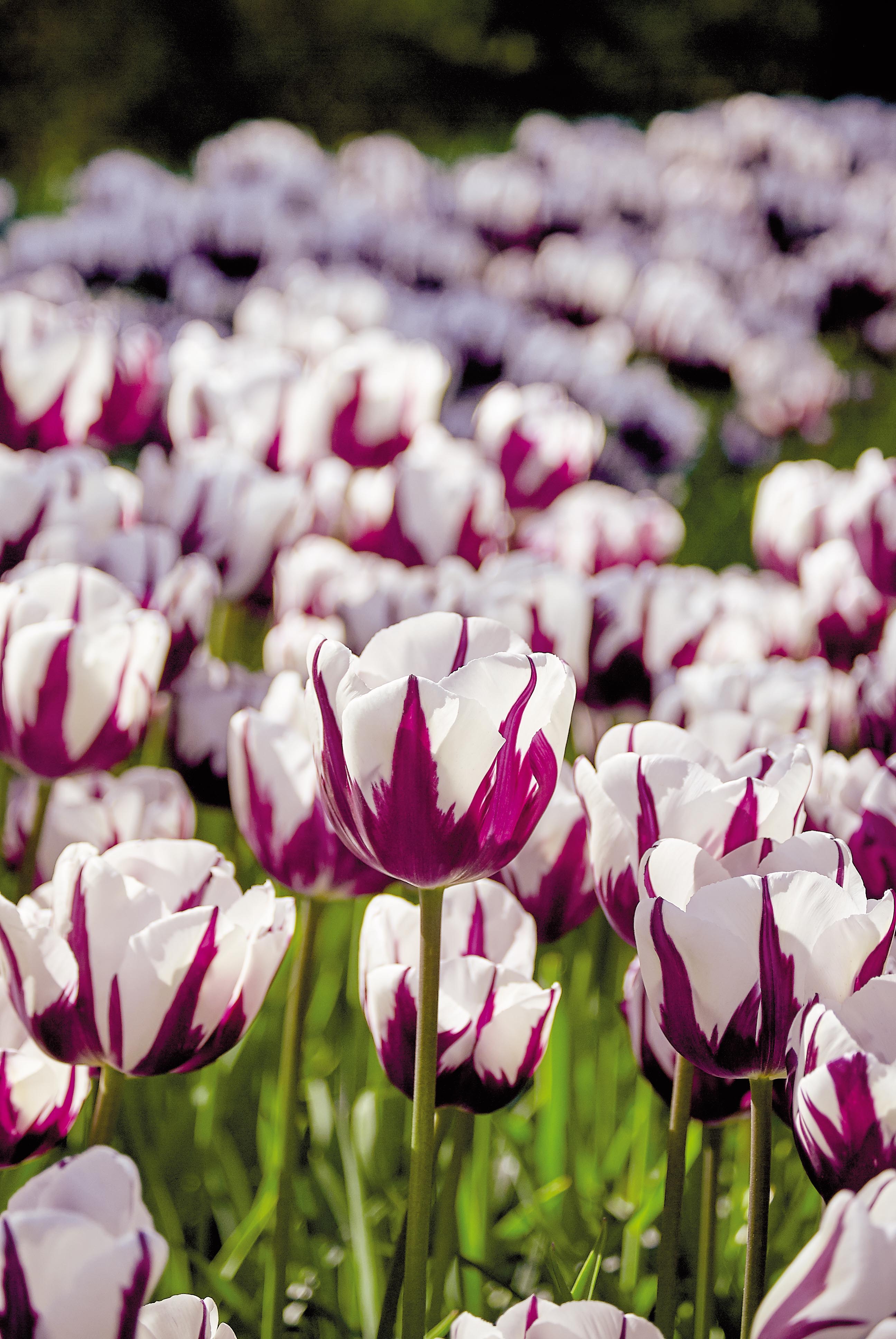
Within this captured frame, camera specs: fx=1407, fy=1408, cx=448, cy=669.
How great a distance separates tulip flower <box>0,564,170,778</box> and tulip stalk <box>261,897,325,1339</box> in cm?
16

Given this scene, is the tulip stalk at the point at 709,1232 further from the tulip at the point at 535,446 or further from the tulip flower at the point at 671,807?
the tulip at the point at 535,446

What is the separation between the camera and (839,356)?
4.92 m

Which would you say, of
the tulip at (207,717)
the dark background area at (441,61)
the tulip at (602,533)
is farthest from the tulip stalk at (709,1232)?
the dark background area at (441,61)

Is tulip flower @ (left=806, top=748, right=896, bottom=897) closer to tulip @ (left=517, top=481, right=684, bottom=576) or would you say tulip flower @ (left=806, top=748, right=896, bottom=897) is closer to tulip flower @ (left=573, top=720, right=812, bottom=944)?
tulip flower @ (left=573, top=720, right=812, bottom=944)

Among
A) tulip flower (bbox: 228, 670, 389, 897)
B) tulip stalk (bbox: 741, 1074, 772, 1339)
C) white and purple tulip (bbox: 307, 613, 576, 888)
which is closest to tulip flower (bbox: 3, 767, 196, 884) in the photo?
tulip flower (bbox: 228, 670, 389, 897)

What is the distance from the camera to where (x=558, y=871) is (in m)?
0.72

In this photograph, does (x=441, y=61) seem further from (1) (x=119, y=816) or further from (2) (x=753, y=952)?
(2) (x=753, y=952)

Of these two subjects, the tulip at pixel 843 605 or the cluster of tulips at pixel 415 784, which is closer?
the cluster of tulips at pixel 415 784

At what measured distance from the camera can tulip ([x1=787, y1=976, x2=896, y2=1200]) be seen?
0.43m

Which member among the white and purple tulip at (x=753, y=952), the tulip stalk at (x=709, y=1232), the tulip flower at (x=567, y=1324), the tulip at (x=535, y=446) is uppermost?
the tulip at (x=535, y=446)

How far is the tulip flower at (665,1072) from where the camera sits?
2.06 feet

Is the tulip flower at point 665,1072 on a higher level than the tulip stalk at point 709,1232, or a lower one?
higher

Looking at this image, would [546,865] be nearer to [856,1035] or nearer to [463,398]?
[856,1035]

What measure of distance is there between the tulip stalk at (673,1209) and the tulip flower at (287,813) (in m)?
0.21
